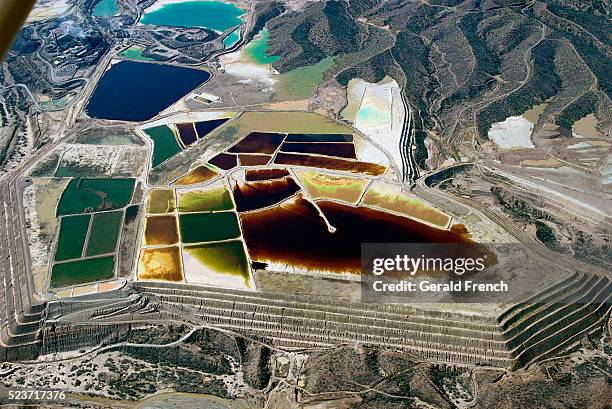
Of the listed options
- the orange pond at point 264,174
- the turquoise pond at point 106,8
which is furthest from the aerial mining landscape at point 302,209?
the turquoise pond at point 106,8

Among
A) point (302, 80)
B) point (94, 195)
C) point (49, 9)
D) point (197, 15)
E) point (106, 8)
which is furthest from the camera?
point (106, 8)

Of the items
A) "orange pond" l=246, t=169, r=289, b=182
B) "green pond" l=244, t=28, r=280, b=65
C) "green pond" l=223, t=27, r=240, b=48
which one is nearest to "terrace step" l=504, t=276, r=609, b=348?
"orange pond" l=246, t=169, r=289, b=182

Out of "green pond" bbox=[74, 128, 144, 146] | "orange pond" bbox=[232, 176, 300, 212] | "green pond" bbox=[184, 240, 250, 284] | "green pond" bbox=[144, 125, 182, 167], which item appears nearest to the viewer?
"green pond" bbox=[184, 240, 250, 284]

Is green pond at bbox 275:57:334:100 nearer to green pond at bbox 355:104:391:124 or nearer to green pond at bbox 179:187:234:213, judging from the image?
green pond at bbox 355:104:391:124

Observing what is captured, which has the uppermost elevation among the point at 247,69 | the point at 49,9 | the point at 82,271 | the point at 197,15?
the point at 49,9

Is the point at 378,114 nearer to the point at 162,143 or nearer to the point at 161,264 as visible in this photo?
the point at 162,143

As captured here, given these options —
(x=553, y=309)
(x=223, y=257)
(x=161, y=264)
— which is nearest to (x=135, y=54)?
(x=161, y=264)

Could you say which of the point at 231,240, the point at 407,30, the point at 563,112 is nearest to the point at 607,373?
the point at 231,240
